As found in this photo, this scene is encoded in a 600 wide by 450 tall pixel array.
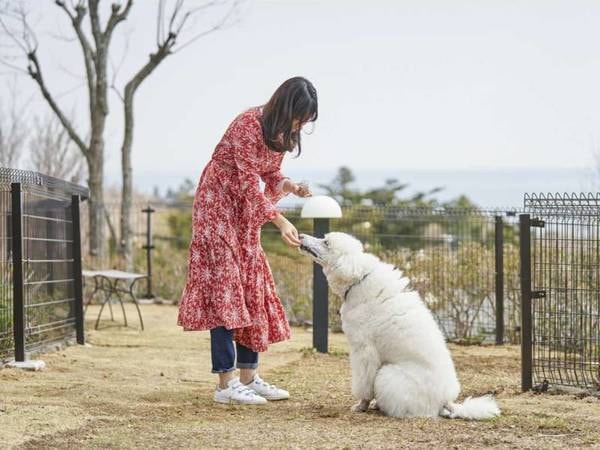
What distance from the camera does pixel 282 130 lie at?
628 centimetres

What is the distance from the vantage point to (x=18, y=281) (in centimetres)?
840

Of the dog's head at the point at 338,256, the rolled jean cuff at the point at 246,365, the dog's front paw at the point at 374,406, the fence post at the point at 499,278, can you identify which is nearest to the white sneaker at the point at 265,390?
the rolled jean cuff at the point at 246,365

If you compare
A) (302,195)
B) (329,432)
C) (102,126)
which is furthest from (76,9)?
(329,432)

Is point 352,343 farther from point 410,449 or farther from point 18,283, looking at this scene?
point 18,283

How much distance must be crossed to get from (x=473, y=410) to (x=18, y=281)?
4297mm

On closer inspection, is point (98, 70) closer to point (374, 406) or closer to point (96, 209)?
point (96, 209)

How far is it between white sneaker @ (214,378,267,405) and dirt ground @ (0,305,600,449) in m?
0.08

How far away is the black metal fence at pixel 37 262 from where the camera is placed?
27.7ft

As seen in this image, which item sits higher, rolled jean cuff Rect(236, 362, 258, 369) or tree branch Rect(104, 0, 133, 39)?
tree branch Rect(104, 0, 133, 39)

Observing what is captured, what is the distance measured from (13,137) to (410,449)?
54.3ft

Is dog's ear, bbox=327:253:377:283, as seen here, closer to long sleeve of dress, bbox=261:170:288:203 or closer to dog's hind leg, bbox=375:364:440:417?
dog's hind leg, bbox=375:364:440:417

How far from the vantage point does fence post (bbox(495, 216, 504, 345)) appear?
1084 cm

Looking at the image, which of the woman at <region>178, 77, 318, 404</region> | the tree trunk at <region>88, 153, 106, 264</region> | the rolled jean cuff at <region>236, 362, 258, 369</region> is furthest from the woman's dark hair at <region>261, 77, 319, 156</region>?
the tree trunk at <region>88, 153, 106, 264</region>

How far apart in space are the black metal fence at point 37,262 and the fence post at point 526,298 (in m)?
4.22
